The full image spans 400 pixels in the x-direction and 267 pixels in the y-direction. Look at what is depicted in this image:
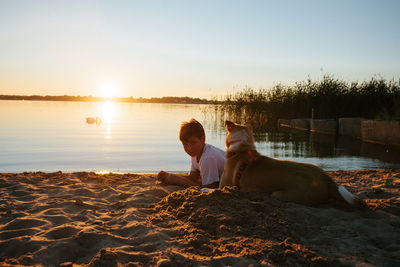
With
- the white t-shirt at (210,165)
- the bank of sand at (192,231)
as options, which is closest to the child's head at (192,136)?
the white t-shirt at (210,165)

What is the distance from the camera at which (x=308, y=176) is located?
338 centimetres

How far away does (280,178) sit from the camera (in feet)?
11.4

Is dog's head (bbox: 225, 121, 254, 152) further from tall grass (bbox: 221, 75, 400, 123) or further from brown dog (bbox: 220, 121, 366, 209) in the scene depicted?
tall grass (bbox: 221, 75, 400, 123)

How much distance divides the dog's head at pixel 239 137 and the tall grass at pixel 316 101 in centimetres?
1479

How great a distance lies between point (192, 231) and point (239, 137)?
4.81ft

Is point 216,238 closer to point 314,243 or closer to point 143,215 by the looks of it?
point 314,243

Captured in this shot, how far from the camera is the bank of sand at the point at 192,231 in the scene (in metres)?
2.33

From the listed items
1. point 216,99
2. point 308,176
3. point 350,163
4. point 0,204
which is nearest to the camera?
point 308,176

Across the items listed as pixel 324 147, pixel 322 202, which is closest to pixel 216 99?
pixel 324 147

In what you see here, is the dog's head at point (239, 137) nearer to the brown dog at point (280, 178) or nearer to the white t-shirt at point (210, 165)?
the brown dog at point (280, 178)

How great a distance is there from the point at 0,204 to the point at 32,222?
90 centimetres

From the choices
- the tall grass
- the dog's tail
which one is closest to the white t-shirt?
the dog's tail

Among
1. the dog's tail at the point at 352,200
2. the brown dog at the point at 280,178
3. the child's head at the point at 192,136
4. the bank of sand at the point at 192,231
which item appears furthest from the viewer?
the child's head at the point at 192,136

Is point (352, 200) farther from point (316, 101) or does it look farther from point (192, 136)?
point (316, 101)
